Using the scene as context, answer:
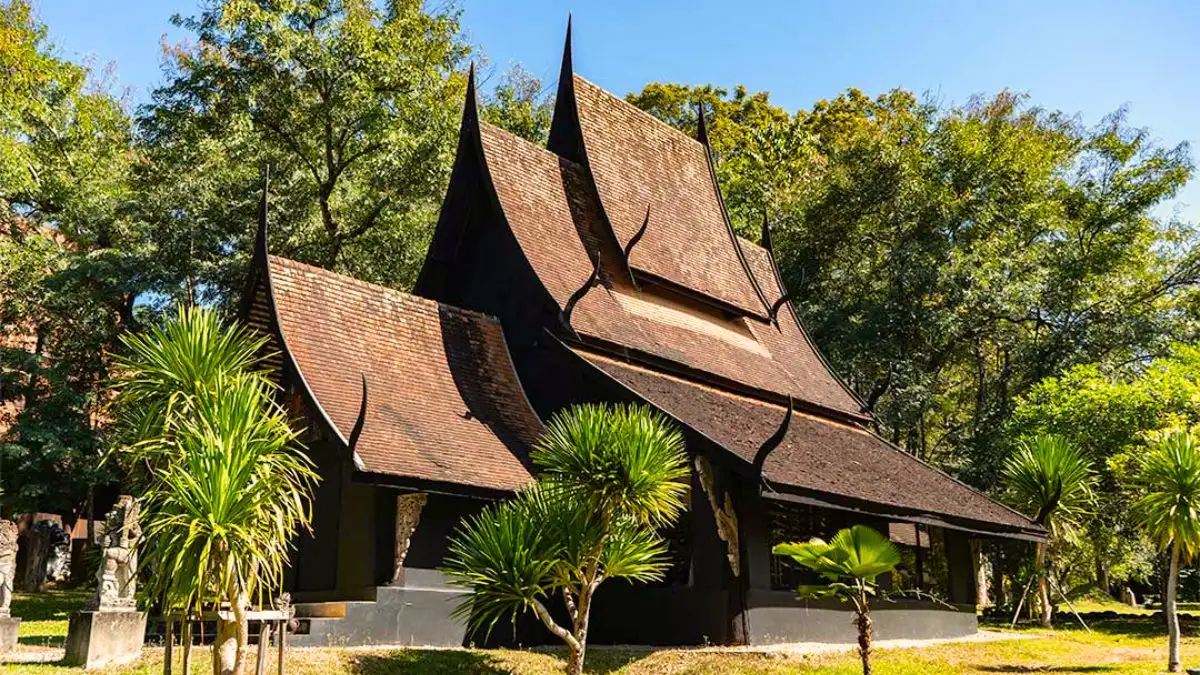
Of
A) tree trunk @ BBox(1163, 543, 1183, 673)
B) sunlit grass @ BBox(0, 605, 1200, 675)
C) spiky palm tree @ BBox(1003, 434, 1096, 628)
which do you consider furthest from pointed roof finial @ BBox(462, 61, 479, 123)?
tree trunk @ BBox(1163, 543, 1183, 673)

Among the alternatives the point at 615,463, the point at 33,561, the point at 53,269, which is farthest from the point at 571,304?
the point at 33,561

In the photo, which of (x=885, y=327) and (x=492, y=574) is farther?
(x=885, y=327)

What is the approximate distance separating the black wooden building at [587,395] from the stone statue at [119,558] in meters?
1.91

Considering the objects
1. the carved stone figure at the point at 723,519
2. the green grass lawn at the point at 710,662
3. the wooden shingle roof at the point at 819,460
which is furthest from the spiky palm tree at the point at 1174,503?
the carved stone figure at the point at 723,519

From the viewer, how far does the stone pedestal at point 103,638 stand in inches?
403

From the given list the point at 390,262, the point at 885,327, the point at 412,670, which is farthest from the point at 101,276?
the point at 885,327

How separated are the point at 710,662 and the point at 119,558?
6422 millimetres

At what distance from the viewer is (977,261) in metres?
30.4

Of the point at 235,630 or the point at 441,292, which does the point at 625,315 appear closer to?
the point at 441,292

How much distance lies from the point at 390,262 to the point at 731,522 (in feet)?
53.3

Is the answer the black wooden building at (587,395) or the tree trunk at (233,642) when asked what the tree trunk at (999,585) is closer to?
the black wooden building at (587,395)

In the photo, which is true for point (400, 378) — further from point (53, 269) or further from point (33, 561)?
point (33, 561)

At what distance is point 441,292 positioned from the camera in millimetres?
18094

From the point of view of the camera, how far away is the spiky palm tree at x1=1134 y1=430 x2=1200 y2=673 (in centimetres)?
1352
